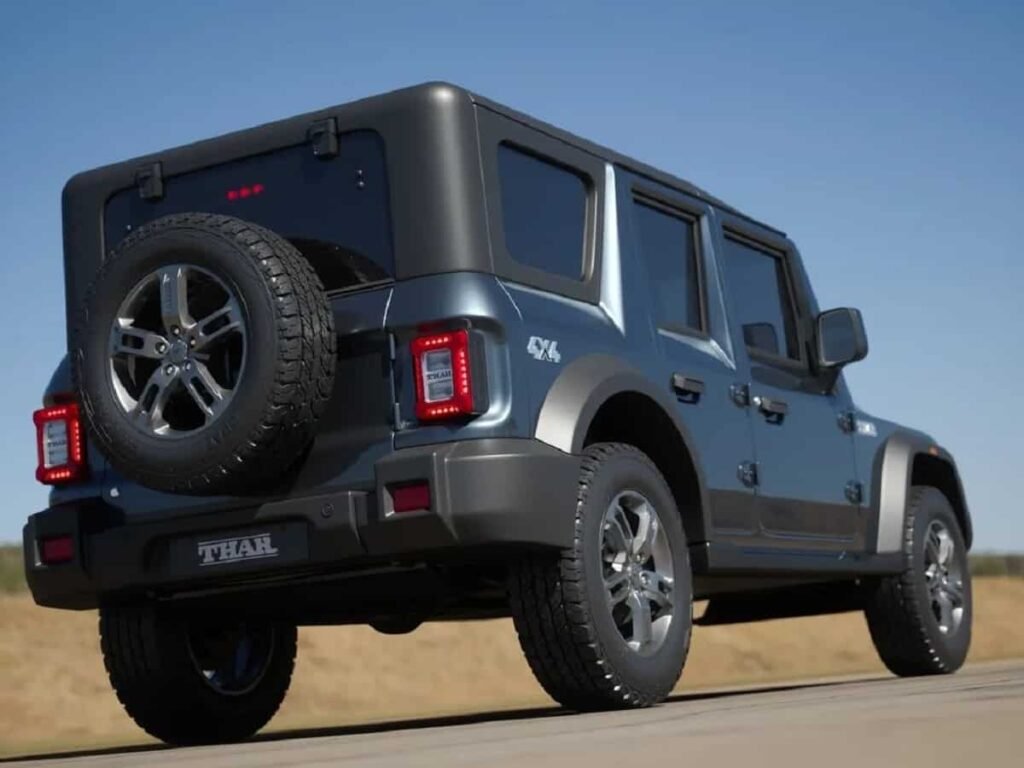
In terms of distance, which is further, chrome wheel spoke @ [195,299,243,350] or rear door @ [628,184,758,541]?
rear door @ [628,184,758,541]

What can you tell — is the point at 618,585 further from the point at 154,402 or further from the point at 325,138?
the point at 325,138

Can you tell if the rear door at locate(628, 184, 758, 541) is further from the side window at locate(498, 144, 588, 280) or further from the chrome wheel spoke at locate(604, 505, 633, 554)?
the chrome wheel spoke at locate(604, 505, 633, 554)

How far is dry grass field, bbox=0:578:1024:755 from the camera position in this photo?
13297 millimetres

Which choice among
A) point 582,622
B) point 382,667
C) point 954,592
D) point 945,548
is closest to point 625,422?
point 582,622

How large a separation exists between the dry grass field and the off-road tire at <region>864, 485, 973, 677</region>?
13.8ft

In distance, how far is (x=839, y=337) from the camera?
8.28 meters

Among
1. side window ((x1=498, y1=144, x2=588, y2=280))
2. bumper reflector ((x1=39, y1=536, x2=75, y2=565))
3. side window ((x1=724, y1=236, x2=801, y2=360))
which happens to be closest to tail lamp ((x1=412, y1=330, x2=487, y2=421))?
side window ((x1=498, y1=144, x2=588, y2=280))

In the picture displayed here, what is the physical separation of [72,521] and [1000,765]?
12.1 ft

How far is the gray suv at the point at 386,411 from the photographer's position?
221 inches

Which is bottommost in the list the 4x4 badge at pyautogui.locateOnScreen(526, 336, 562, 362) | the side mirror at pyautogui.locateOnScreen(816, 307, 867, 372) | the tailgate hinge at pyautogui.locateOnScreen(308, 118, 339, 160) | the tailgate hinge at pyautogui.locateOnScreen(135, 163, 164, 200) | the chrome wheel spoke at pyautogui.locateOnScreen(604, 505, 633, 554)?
the chrome wheel spoke at pyautogui.locateOnScreen(604, 505, 633, 554)

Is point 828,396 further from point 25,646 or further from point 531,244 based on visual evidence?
point 25,646

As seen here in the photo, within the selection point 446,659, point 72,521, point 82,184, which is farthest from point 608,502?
point 446,659

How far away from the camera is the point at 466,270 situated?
18.8 ft

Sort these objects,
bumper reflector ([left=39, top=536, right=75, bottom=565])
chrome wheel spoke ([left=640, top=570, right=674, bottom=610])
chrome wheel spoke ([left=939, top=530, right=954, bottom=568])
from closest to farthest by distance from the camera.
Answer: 1. chrome wheel spoke ([left=640, top=570, right=674, bottom=610])
2. bumper reflector ([left=39, top=536, right=75, bottom=565])
3. chrome wheel spoke ([left=939, top=530, right=954, bottom=568])
